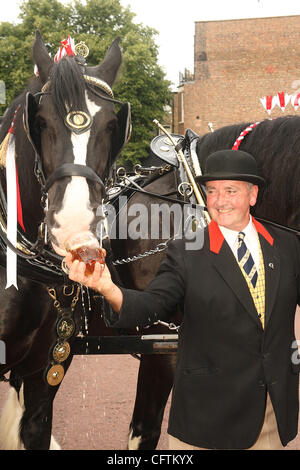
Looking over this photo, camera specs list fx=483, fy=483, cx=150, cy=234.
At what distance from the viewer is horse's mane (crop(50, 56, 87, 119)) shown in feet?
6.31

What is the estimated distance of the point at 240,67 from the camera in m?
24.3

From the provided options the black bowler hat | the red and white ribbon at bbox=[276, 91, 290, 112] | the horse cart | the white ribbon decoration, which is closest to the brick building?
the red and white ribbon at bbox=[276, 91, 290, 112]

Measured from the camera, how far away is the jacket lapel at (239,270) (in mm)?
1645

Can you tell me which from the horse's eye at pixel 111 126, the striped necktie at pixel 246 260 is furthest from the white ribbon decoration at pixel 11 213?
the striped necktie at pixel 246 260

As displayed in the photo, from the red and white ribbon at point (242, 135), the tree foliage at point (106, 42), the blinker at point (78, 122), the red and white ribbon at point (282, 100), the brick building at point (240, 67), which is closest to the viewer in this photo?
the blinker at point (78, 122)

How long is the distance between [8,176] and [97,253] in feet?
3.21

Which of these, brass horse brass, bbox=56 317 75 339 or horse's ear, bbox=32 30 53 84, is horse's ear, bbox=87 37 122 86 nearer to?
horse's ear, bbox=32 30 53 84

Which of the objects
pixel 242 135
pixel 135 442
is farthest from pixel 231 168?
pixel 135 442

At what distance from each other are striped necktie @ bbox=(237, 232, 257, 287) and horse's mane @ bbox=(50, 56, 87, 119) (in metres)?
0.82

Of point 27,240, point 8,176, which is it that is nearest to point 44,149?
point 8,176

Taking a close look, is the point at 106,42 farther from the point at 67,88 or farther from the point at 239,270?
the point at 239,270

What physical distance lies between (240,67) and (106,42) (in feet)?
29.5

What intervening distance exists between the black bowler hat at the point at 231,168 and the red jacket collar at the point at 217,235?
6.8 inches

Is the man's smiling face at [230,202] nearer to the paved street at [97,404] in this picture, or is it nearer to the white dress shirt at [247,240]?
the white dress shirt at [247,240]
